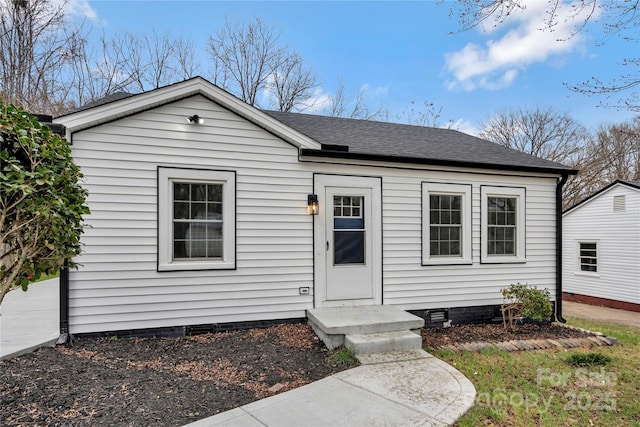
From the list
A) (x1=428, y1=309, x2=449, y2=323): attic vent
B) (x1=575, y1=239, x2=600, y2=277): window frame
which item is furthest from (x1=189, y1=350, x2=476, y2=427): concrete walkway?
(x1=575, y1=239, x2=600, y2=277): window frame

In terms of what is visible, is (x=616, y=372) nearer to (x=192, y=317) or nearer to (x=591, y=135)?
(x=192, y=317)

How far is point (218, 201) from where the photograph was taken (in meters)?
5.37

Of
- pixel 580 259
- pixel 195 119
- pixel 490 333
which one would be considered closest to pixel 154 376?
pixel 195 119

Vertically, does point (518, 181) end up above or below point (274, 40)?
below

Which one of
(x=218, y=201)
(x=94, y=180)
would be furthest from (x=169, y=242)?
(x=94, y=180)

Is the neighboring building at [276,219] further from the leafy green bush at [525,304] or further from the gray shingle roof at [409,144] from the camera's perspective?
the leafy green bush at [525,304]

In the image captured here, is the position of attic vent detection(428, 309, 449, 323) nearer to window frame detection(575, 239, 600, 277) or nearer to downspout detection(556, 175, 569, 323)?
downspout detection(556, 175, 569, 323)

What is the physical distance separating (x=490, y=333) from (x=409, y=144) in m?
3.86

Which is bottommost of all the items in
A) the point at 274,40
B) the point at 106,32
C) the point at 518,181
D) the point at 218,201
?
the point at 218,201

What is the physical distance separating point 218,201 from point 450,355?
13.2 ft

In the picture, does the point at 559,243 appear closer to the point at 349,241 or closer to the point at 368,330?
the point at 349,241

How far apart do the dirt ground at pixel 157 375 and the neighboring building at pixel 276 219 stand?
0.47 m

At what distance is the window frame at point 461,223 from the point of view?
21.0 ft

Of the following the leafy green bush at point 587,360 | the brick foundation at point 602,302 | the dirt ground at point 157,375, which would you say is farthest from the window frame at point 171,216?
the brick foundation at point 602,302
